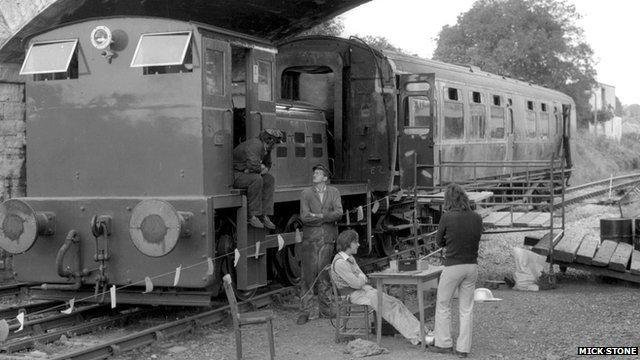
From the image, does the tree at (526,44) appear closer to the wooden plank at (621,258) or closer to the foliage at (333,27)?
the foliage at (333,27)

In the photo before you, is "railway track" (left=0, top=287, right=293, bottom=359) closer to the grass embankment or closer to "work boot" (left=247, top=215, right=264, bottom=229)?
"work boot" (left=247, top=215, right=264, bottom=229)

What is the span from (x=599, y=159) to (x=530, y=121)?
25797 millimetres

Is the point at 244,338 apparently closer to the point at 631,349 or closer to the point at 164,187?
the point at 164,187

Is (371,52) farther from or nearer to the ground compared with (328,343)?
farther from the ground

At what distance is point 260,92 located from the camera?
10391 millimetres

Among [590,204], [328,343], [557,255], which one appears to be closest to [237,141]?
[328,343]

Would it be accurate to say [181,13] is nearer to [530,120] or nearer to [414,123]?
[414,123]

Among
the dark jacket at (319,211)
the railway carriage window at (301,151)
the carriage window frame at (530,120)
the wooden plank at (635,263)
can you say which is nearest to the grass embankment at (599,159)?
the carriage window frame at (530,120)

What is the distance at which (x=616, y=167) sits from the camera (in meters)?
47.8

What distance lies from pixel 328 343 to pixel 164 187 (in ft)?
8.35

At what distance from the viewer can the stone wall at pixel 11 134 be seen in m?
13.6

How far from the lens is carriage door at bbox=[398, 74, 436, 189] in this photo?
13.9 m

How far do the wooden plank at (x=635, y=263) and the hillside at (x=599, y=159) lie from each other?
25646 millimetres

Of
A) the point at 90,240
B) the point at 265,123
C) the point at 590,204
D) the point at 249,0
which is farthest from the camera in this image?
the point at 590,204
